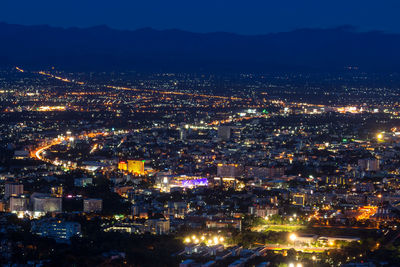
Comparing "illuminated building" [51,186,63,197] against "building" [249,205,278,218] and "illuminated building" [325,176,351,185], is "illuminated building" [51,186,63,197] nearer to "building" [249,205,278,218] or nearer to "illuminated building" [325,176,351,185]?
"building" [249,205,278,218]

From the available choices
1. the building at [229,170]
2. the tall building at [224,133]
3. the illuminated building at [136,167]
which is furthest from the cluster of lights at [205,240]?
the tall building at [224,133]

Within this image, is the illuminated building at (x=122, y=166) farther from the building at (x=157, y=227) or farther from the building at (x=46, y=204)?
the building at (x=157, y=227)

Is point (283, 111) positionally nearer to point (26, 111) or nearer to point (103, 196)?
point (26, 111)

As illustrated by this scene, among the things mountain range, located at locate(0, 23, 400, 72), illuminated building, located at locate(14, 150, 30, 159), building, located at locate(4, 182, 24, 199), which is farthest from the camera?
mountain range, located at locate(0, 23, 400, 72)

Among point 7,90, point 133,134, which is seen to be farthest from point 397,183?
point 7,90

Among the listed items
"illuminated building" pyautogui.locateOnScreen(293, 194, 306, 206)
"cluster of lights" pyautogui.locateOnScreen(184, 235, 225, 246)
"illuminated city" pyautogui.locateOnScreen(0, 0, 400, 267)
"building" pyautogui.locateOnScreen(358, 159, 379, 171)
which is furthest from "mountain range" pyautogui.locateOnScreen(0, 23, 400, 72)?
"cluster of lights" pyautogui.locateOnScreen(184, 235, 225, 246)

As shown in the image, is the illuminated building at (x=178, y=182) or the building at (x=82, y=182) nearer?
the building at (x=82, y=182)
